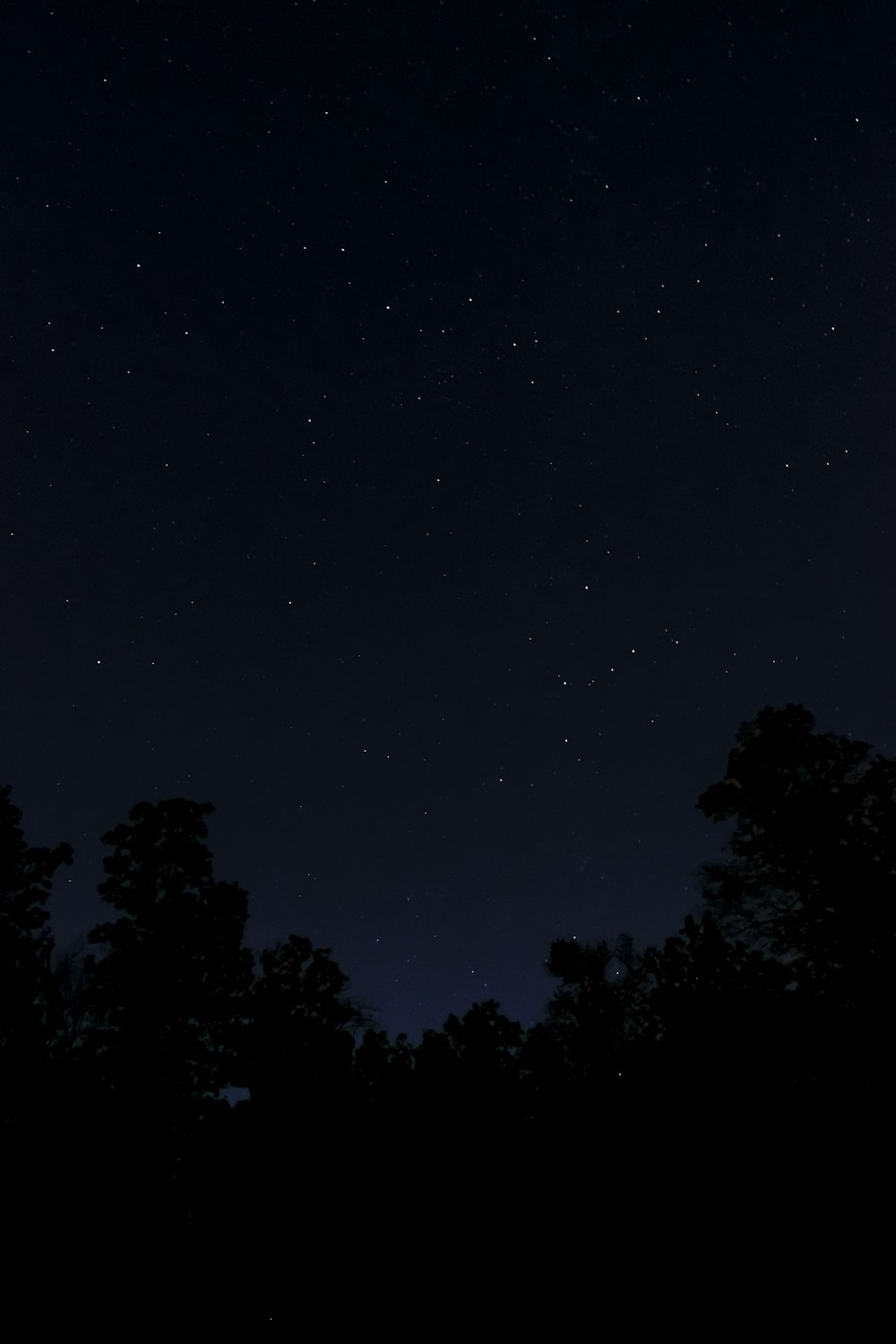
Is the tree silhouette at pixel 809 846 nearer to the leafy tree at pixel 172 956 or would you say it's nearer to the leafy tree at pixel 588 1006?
the leafy tree at pixel 588 1006

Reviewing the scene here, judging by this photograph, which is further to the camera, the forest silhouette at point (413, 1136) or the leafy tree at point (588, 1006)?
the leafy tree at point (588, 1006)

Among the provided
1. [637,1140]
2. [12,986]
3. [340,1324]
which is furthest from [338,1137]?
[12,986]

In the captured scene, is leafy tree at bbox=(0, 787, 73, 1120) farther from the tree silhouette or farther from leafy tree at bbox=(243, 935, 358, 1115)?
the tree silhouette

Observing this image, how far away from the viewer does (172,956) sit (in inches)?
755

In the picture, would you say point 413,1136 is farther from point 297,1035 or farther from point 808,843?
point 808,843

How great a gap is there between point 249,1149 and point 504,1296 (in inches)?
138

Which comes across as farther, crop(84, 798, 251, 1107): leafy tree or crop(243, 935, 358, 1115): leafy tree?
crop(84, 798, 251, 1107): leafy tree

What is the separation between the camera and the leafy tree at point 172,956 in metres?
18.7

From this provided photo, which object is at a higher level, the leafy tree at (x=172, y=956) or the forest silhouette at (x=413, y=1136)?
the leafy tree at (x=172, y=956)

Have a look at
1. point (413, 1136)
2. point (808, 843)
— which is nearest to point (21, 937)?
point (413, 1136)

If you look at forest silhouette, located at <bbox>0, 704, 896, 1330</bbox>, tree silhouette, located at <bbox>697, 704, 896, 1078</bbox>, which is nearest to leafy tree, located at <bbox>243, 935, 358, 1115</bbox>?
forest silhouette, located at <bbox>0, 704, 896, 1330</bbox>

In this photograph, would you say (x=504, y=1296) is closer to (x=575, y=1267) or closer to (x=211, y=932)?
(x=575, y=1267)

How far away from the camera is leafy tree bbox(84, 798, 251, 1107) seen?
61.3 feet

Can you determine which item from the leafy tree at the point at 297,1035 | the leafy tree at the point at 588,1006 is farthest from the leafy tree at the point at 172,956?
the leafy tree at the point at 588,1006
